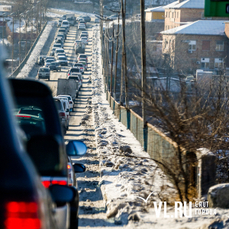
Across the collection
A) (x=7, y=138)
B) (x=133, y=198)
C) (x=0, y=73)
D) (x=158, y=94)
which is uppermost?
(x=0, y=73)

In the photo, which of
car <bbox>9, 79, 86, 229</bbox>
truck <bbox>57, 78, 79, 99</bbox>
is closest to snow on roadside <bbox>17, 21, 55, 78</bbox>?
truck <bbox>57, 78, 79, 99</bbox>

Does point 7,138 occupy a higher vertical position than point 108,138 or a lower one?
higher

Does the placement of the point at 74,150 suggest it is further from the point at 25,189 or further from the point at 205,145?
the point at 205,145

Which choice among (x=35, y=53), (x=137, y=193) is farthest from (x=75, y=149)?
(x=35, y=53)

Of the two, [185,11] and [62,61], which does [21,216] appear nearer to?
[62,61]

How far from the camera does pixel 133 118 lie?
2139cm

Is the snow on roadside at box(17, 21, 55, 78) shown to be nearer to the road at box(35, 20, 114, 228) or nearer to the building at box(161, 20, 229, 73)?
the road at box(35, 20, 114, 228)

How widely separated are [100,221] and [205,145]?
2.97 m

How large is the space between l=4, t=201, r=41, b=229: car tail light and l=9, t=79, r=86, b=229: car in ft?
2.91

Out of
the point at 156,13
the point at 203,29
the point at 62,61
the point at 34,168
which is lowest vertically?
the point at 62,61

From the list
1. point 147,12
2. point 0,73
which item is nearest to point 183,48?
point 147,12

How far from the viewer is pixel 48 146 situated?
236 centimetres

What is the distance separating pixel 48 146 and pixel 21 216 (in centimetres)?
103

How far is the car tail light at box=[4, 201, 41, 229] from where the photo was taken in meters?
1.33
